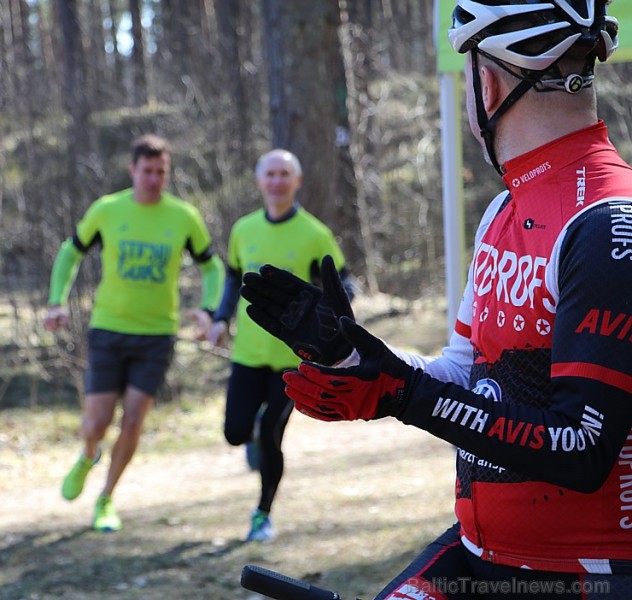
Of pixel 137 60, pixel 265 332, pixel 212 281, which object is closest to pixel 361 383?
pixel 265 332

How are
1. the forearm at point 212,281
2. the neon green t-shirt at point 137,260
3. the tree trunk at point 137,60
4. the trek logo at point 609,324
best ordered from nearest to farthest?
the trek logo at point 609,324 < the neon green t-shirt at point 137,260 < the forearm at point 212,281 < the tree trunk at point 137,60

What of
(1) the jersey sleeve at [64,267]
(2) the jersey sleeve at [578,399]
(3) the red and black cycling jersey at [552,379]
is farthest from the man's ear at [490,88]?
(1) the jersey sleeve at [64,267]

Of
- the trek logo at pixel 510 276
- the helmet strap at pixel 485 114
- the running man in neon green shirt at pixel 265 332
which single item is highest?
the helmet strap at pixel 485 114

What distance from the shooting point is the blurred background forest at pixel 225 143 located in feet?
32.8

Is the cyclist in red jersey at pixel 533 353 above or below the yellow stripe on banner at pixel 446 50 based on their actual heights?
below

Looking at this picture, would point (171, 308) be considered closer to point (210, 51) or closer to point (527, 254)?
point (527, 254)

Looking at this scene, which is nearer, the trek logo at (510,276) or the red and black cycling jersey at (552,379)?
the red and black cycling jersey at (552,379)

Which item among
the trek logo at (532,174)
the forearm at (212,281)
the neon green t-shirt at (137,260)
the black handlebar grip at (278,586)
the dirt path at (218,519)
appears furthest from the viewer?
the forearm at (212,281)

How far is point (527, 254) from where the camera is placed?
1953 millimetres

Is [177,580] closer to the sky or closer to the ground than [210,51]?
closer to the ground

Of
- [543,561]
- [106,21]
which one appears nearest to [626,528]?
[543,561]

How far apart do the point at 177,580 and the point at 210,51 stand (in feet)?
29.8

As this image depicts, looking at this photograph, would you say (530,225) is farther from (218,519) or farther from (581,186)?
(218,519)

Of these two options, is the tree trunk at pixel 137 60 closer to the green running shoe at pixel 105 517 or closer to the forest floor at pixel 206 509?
the forest floor at pixel 206 509
